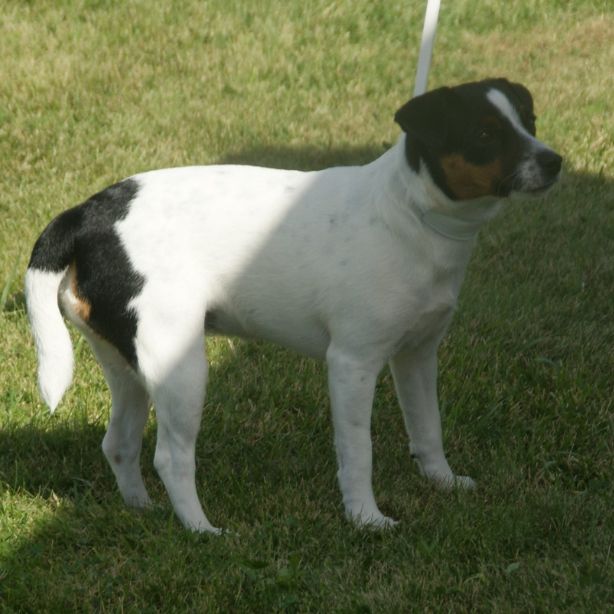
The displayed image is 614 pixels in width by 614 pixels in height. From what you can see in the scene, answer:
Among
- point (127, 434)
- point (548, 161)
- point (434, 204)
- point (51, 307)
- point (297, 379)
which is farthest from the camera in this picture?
point (297, 379)

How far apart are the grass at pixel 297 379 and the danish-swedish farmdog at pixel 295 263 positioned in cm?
31

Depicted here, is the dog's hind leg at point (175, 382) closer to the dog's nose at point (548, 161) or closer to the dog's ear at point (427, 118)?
the dog's ear at point (427, 118)

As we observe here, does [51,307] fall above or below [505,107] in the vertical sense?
below

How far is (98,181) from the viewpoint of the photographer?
7.58 m

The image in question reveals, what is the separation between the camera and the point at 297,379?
5.23 meters

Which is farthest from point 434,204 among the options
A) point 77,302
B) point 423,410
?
point 77,302

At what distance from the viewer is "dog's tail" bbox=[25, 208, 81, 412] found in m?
3.94

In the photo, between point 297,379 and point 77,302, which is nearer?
point 77,302

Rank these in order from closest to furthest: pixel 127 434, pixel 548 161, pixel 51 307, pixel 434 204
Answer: pixel 548 161
pixel 434 204
pixel 51 307
pixel 127 434

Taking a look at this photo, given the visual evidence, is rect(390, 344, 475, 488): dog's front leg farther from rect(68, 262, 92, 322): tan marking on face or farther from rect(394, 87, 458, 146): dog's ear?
rect(68, 262, 92, 322): tan marking on face

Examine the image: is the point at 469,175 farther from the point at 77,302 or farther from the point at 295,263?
the point at 77,302

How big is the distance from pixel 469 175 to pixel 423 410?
1.09 metres

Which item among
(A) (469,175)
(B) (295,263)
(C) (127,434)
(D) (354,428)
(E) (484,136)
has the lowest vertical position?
(C) (127,434)

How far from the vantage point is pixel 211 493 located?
4422mm
